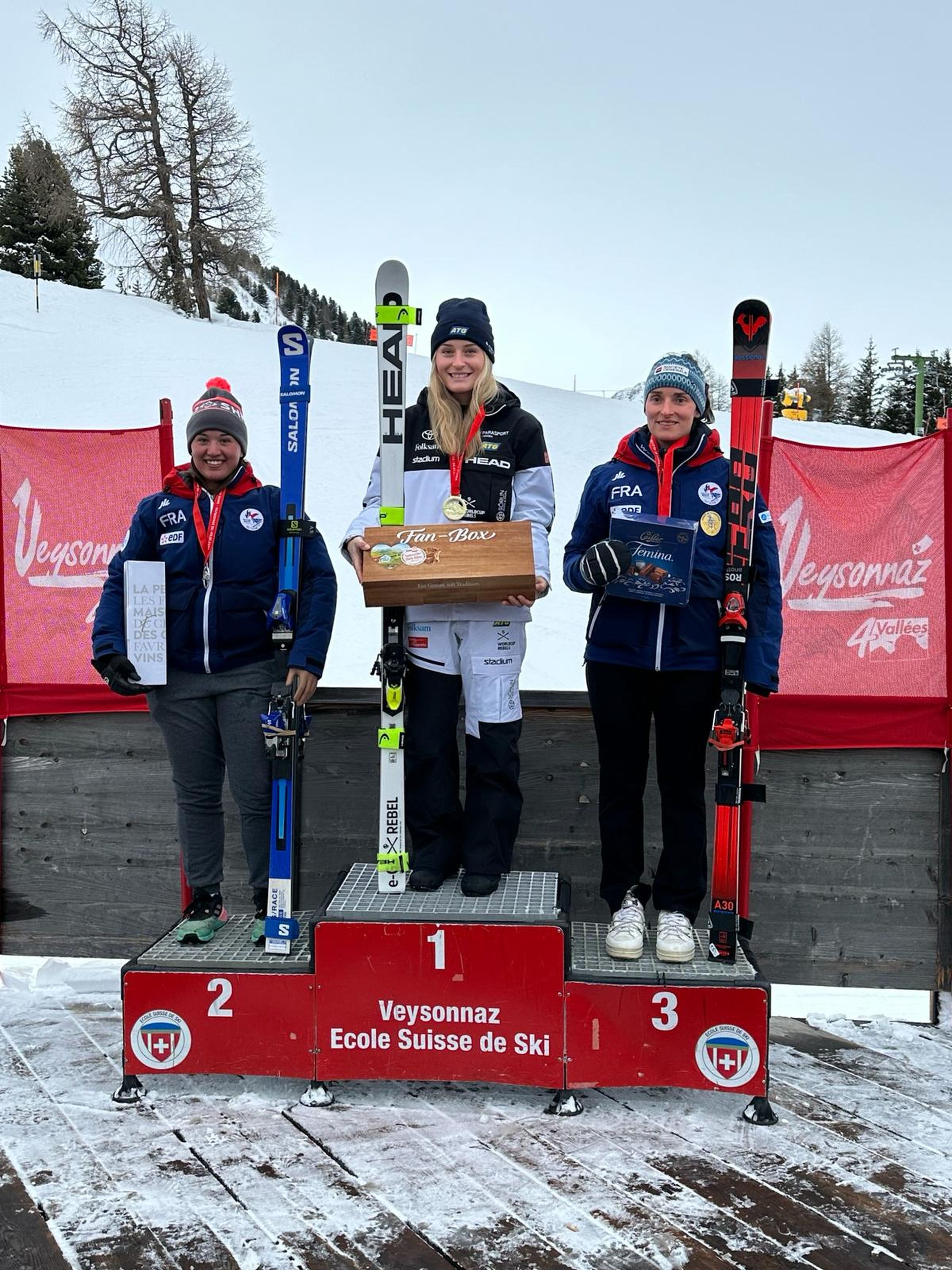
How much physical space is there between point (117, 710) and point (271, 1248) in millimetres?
2285

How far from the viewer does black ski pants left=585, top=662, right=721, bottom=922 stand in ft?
10.0

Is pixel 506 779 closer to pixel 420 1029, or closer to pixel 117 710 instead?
pixel 420 1029

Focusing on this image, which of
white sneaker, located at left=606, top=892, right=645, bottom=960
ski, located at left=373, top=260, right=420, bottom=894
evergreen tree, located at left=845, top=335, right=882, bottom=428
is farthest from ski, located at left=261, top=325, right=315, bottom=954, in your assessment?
evergreen tree, located at left=845, top=335, right=882, bottom=428

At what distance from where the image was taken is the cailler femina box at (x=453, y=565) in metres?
2.82

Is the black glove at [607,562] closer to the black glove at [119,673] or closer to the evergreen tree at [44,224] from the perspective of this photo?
the black glove at [119,673]

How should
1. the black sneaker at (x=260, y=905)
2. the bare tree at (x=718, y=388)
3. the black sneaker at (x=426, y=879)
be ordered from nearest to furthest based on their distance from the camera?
the black sneaker at (x=426, y=879) → the black sneaker at (x=260, y=905) → the bare tree at (x=718, y=388)

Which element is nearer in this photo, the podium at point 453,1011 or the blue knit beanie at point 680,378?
the podium at point 453,1011

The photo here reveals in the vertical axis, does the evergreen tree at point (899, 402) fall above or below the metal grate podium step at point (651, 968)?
above

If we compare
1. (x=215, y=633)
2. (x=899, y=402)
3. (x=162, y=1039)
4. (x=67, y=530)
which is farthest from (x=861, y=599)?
(x=899, y=402)

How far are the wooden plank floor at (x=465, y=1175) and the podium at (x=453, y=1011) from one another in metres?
0.11

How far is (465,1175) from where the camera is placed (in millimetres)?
2475

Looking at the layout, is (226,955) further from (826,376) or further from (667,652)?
(826,376)

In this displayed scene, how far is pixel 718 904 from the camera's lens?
Result: 9.77ft

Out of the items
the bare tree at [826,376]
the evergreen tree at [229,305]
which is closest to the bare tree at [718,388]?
the bare tree at [826,376]
